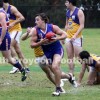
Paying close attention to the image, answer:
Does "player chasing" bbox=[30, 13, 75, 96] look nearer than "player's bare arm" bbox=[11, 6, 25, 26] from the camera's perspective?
Yes

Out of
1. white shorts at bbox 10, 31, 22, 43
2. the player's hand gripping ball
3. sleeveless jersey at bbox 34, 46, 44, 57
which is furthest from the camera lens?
white shorts at bbox 10, 31, 22, 43

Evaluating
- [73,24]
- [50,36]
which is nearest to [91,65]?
[73,24]

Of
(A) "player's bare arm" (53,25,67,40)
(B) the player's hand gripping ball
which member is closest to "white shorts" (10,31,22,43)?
(A) "player's bare arm" (53,25,67,40)

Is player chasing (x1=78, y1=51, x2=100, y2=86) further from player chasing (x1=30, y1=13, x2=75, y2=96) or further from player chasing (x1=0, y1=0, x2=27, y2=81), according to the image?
player chasing (x1=0, y1=0, x2=27, y2=81)

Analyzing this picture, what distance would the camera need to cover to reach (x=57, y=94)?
9594 mm

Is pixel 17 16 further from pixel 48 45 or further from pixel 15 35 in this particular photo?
pixel 48 45

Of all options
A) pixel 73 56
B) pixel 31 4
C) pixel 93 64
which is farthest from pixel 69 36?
pixel 31 4

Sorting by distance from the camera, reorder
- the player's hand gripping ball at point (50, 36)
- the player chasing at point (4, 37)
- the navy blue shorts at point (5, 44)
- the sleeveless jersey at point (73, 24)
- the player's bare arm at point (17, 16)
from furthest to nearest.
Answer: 1. the player's bare arm at point (17, 16)
2. the sleeveless jersey at point (73, 24)
3. the navy blue shorts at point (5, 44)
4. the player chasing at point (4, 37)
5. the player's hand gripping ball at point (50, 36)

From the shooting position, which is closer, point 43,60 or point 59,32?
point 59,32

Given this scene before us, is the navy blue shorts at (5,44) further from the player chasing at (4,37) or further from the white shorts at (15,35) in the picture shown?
the white shorts at (15,35)

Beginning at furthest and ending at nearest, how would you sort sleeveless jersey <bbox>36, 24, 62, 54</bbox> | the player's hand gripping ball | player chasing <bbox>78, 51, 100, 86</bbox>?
player chasing <bbox>78, 51, 100, 86</bbox> → sleeveless jersey <bbox>36, 24, 62, 54</bbox> → the player's hand gripping ball

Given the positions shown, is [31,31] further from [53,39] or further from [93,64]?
[93,64]

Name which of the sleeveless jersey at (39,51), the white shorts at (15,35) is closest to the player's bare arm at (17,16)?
the white shorts at (15,35)

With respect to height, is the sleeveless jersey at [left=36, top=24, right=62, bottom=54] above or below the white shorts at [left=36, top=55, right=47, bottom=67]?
above
